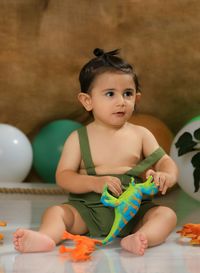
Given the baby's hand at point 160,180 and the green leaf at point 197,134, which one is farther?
the green leaf at point 197,134

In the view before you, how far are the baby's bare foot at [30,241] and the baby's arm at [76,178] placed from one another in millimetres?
237

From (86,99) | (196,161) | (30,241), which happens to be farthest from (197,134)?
(30,241)

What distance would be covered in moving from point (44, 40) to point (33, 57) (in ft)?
0.29

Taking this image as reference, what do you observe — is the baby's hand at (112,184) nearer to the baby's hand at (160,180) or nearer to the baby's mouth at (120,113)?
the baby's hand at (160,180)

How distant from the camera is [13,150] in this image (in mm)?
2529

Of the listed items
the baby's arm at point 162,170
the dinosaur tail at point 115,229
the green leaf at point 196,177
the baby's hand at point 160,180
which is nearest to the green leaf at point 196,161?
the green leaf at point 196,177

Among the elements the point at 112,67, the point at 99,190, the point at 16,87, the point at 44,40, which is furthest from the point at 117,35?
the point at 99,190

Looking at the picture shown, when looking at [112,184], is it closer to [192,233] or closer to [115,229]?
[115,229]

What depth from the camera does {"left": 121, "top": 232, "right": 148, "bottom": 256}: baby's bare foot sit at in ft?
5.37

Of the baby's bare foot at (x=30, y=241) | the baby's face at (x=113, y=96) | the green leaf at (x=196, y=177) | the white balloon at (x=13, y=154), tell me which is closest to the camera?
the baby's bare foot at (x=30, y=241)

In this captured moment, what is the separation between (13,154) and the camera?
2529 millimetres

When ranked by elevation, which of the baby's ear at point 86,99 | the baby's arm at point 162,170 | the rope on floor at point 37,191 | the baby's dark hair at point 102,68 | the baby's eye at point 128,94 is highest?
the baby's dark hair at point 102,68

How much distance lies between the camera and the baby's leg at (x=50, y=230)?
5.34ft

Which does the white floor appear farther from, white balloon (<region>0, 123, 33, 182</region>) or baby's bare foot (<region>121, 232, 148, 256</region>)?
white balloon (<region>0, 123, 33, 182</region>)
